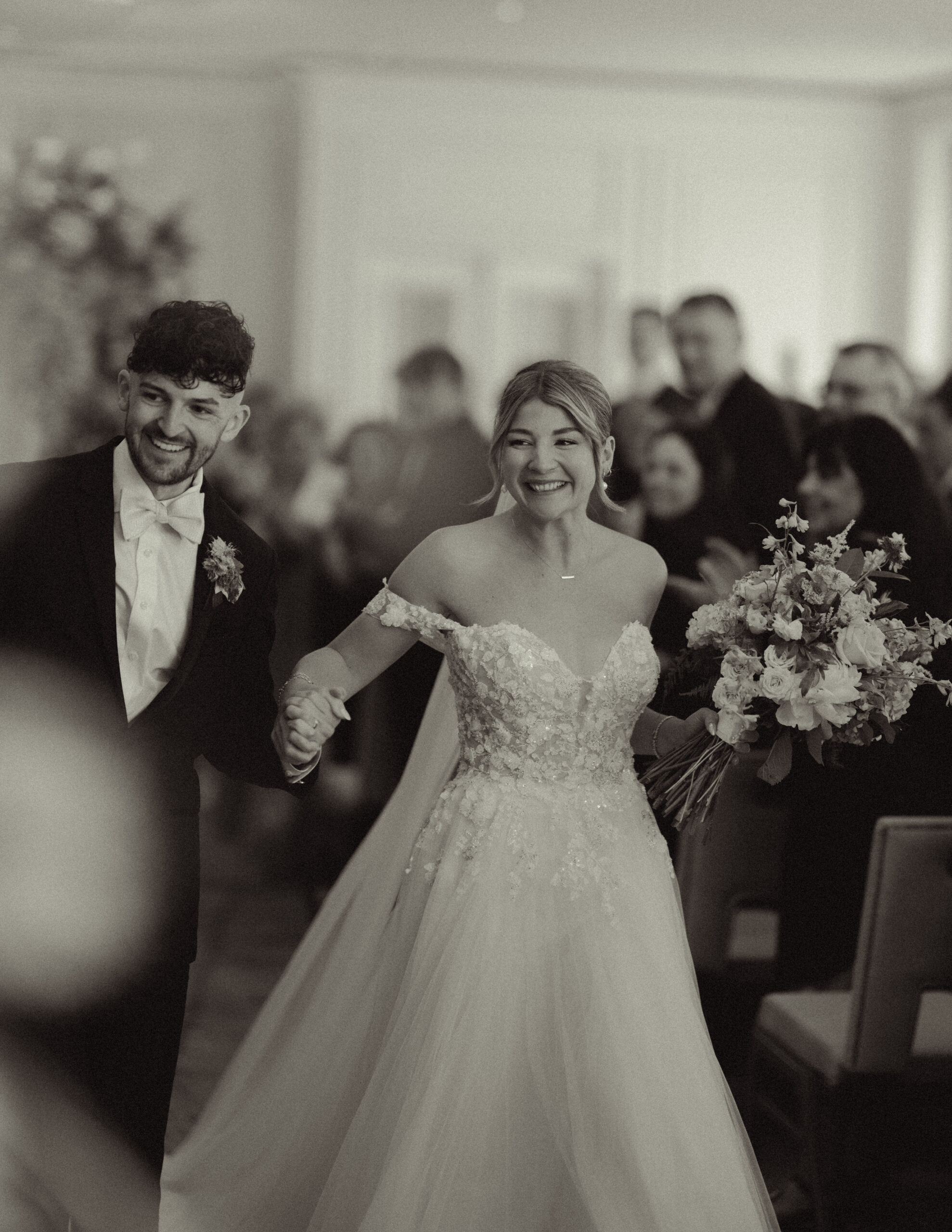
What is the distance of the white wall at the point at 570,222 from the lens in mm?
10625

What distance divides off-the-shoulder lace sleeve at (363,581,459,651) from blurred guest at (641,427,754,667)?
4.72ft

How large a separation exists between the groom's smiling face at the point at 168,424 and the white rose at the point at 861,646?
110cm

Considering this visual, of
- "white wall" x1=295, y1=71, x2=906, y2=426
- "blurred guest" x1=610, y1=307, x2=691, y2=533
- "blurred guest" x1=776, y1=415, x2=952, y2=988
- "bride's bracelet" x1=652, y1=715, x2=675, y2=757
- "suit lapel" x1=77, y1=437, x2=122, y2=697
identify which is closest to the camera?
"suit lapel" x1=77, y1=437, x2=122, y2=697

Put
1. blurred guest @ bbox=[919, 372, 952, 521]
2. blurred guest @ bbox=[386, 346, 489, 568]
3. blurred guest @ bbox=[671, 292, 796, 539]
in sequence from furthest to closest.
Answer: blurred guest @ bbox=[919, 372, 952, 521] → blurred guest @ bbox=[386, 346, 489, 568] → blurred guest @ bbox=[671, 292, 796, 539]

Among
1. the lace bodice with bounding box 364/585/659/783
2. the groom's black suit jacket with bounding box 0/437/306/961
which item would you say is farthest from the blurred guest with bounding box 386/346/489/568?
the groom's black suit jacket with bounding box 0/437/306/961

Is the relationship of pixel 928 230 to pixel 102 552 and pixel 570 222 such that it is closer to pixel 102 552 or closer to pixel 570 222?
pixel 570 222

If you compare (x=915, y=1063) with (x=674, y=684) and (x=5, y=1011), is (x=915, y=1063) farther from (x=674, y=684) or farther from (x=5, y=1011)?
(x=5, y=1011)

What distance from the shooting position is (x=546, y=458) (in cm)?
265

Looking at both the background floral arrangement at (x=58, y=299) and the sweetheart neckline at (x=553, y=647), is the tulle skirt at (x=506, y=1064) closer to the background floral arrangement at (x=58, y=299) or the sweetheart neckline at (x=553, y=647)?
the sweetheart neckline at (x=553, y=647)

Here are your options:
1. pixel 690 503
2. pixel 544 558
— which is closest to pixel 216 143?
pixel 690 503

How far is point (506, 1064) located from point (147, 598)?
3.21 feet

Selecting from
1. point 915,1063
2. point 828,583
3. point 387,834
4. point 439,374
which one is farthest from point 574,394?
point 439,374

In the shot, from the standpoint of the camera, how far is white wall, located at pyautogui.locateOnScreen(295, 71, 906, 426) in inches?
418

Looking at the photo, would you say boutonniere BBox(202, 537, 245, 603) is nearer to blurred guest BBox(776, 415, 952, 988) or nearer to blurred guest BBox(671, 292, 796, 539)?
blurred guest BBox(776, 415, 952, 988)
